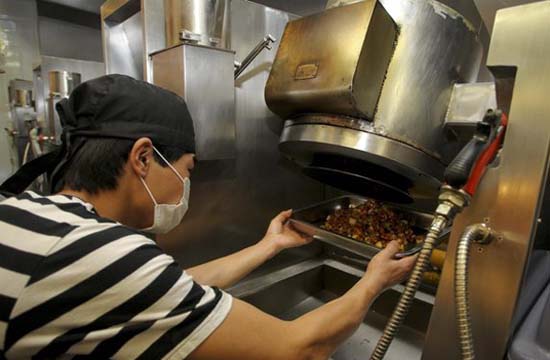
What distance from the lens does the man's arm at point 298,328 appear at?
537 millimetres

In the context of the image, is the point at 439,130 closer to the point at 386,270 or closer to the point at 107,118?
the point at 386,270

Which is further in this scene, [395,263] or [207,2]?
[207,2]

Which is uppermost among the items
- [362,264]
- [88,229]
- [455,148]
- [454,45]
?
[454,45]

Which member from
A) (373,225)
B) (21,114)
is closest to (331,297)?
(373,225)

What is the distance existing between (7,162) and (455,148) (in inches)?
150

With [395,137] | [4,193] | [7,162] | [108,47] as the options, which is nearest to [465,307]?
[395,137]

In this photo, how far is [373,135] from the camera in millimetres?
730

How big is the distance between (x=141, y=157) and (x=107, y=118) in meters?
0.10

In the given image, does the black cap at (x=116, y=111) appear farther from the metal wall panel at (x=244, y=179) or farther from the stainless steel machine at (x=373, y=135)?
the metal wall panel at (x=244, y=179)

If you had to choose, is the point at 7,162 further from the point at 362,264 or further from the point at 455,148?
the point at 455,148

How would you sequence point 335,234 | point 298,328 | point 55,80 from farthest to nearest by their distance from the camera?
point 55,80, point 335,234, point 298,328

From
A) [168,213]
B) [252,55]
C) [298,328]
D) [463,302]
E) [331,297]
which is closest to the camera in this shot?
[463,302]

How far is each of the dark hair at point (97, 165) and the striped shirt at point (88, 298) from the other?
0.15 meters

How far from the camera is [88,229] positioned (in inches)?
20.9
